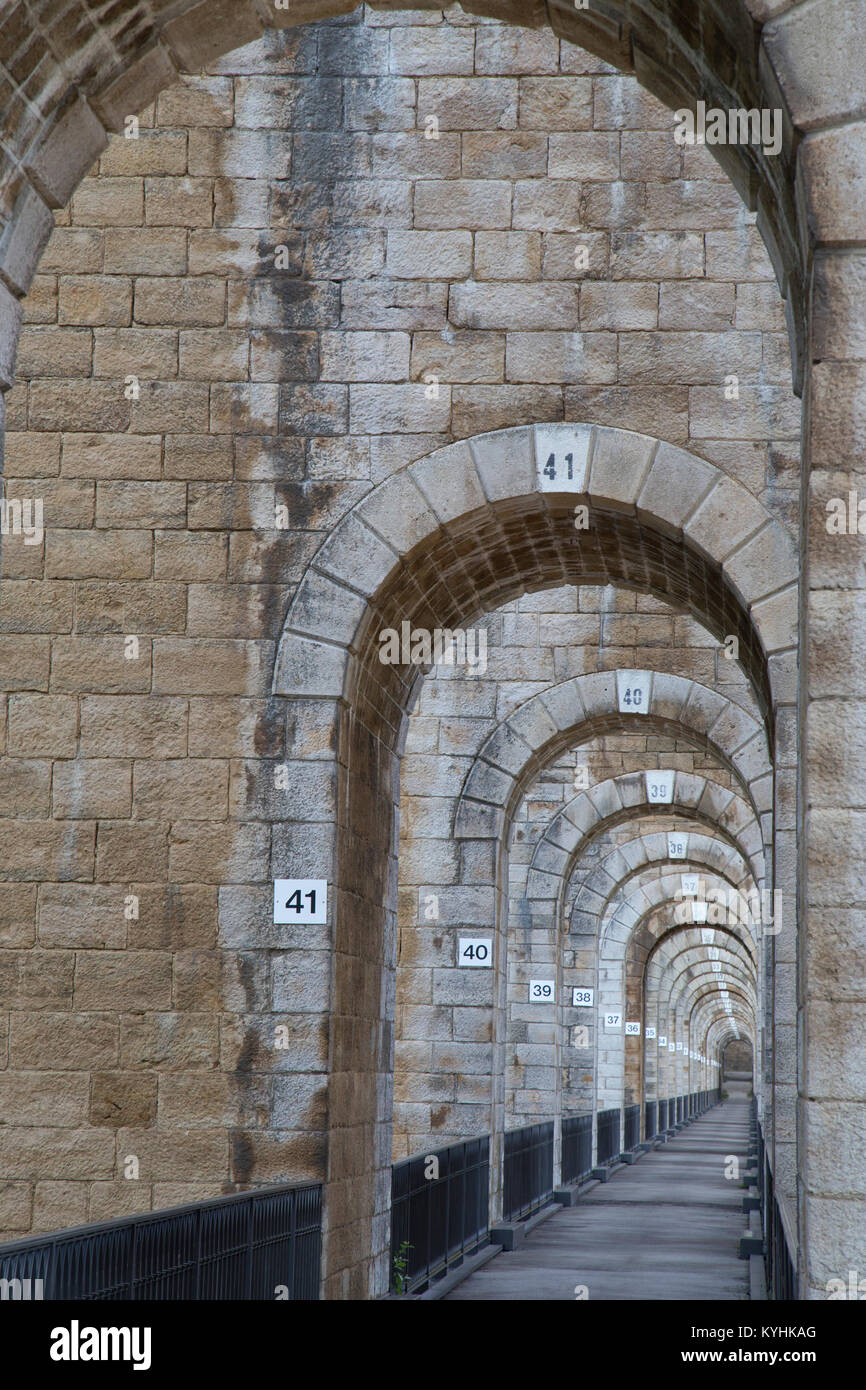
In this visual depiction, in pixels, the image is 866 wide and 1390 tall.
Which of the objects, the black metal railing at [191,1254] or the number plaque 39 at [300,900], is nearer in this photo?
the black metal railing at [191,1254]

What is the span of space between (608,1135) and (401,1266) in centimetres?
1519

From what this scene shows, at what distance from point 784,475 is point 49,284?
399 centimetres

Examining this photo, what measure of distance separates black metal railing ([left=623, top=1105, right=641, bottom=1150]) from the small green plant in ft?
56.4

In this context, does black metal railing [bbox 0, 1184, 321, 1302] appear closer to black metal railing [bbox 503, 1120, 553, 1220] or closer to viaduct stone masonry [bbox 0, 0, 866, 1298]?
viaduct stone masonry [bbox 0, 0, 866, 1298]

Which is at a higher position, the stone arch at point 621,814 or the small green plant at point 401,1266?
the stone arch at point 621,814

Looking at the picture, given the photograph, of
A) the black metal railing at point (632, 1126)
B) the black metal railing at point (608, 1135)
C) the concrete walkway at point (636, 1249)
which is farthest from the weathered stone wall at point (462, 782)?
the black metal railing at point (632, 1126)

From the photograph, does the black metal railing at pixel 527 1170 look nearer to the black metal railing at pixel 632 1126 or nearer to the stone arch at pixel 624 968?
the stone arch at pixel 624 968

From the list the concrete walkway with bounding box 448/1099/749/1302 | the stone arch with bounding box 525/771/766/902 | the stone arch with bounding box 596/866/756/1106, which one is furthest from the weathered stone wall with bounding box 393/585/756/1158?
the stone arch with bounding box 596/866/756/1106

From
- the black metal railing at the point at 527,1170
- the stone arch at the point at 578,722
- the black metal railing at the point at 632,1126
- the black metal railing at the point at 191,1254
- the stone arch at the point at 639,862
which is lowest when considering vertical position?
the black metal railing at the point at 632,1126

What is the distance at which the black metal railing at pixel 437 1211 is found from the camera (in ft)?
34.6

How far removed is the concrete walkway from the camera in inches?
458

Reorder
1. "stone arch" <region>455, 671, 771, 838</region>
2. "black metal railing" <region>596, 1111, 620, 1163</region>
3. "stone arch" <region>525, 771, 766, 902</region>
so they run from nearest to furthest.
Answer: "stone arch" <region>455, 671, 771, 838</region> → "stone arch" <region>525, 771, 766, 902</region> → "black metal railing" <region>596, 1111, 620, 1163</region>

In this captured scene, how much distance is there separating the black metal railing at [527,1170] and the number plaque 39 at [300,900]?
7.70m
